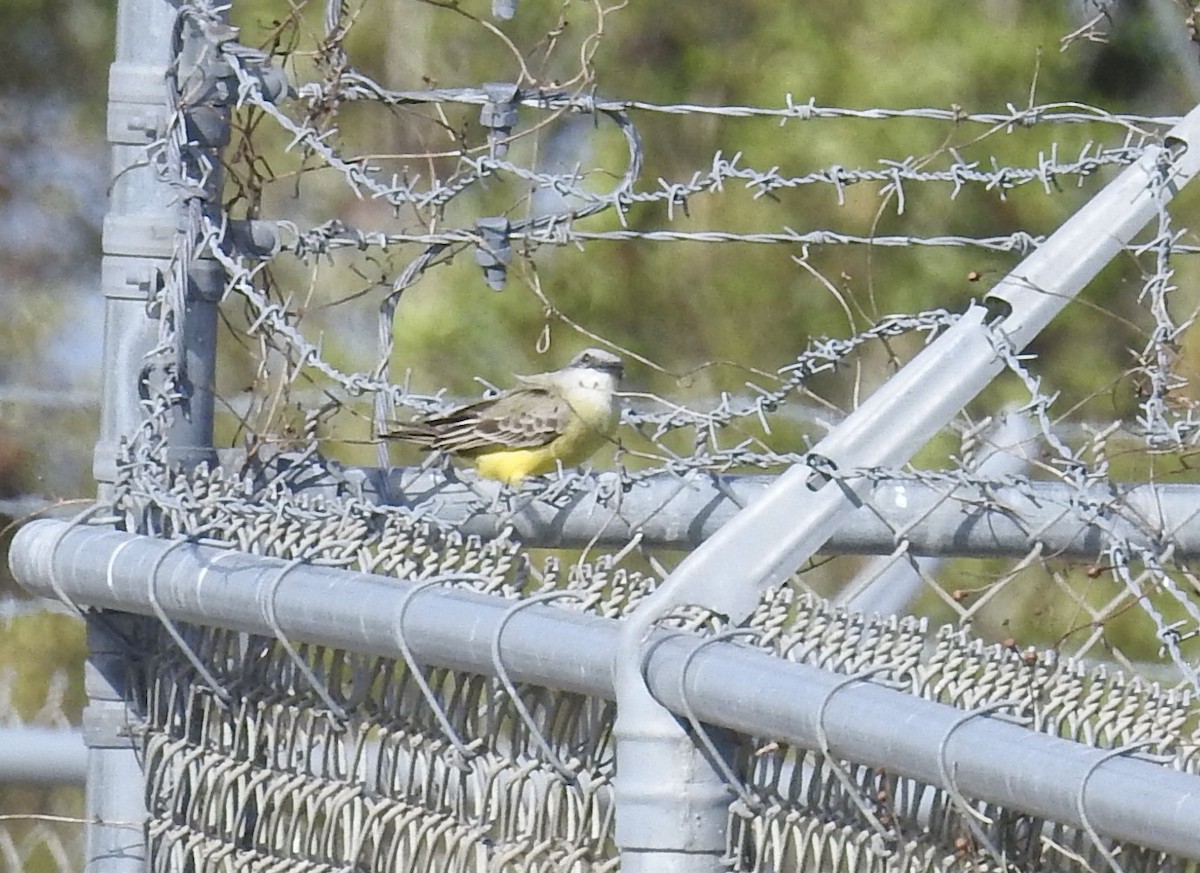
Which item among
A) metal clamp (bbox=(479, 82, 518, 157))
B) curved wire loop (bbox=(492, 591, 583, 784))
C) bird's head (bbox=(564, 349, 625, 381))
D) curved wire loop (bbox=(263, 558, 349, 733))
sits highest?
bird's head (bbox=(564, 349, 625, 381))

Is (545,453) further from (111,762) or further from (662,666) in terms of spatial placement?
(662,666)

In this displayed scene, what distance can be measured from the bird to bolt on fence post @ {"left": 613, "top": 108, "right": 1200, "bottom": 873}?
8.22 ft

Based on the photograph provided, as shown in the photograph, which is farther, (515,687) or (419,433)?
(419,433)

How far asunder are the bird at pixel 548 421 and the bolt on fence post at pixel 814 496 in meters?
2.51

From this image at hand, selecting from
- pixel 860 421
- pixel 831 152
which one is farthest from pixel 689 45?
pixel 860 421

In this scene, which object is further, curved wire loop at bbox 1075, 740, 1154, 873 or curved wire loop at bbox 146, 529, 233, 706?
curved wire loop at bbox 146, 529, 233, 706

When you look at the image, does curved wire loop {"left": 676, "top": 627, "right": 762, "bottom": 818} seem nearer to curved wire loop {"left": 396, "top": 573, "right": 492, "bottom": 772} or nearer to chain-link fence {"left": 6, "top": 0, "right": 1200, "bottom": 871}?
chain-link fence {"left": 6, "top": 0, "right": 1200, "bottom": 871}

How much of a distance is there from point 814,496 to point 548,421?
2825mm

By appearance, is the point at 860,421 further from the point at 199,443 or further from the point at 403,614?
the point at 199,443

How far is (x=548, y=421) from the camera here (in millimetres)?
5043

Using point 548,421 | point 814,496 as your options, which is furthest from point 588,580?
point 548,421

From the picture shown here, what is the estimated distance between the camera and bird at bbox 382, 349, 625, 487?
4.99 meters

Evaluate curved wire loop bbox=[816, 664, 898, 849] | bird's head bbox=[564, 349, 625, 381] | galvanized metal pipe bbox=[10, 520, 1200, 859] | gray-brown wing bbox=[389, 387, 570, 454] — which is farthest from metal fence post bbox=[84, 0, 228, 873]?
bird's head bbox=[564, 349, 625, 381]

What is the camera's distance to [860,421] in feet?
7.60
